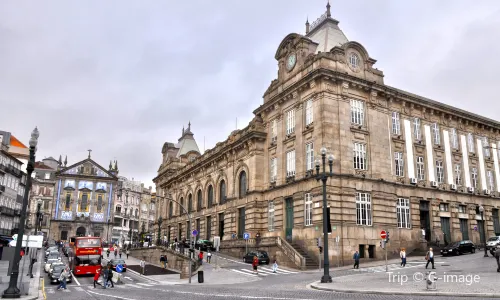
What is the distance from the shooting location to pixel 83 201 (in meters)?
102

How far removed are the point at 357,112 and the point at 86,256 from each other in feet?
95.1

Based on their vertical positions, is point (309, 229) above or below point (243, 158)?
below

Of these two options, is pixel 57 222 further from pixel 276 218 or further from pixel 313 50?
pixel 313 50

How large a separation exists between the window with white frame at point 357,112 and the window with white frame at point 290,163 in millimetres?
6819

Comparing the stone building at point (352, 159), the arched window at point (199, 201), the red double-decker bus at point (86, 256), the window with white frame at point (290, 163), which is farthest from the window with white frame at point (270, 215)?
the arched window at point (199, 201)

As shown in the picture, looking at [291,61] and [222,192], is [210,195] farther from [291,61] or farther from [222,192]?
[291,61]

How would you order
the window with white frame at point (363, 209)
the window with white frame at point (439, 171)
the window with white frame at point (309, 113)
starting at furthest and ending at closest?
the window with white frame at point (439, 171) → the window with white frame at point (309, 113) → the window with white frame at point (363, 209)

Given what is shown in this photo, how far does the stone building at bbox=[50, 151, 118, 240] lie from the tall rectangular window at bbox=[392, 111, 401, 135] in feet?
253

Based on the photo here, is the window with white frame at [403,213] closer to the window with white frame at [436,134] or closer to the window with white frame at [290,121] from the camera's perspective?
the window with white frame at [436,134]

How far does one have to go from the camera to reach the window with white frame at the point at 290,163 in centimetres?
4350

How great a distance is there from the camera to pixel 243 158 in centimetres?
5144

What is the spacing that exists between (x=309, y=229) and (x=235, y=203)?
15.1 metres

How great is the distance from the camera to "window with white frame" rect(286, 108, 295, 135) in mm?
44603

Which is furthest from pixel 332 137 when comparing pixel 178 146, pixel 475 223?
pixel 178 146
